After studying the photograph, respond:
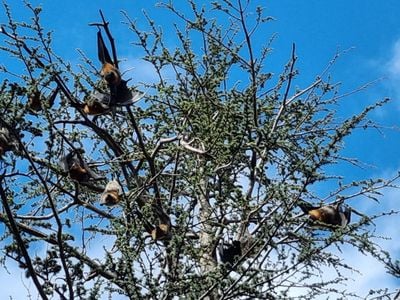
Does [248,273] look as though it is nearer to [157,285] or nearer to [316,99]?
[157,285]

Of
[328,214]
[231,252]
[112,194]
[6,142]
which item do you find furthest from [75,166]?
[328,214]

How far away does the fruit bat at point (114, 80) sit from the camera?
14.3ft

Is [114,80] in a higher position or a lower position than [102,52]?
lower

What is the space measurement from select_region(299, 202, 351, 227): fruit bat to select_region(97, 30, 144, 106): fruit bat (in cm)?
118

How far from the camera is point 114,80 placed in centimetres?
438

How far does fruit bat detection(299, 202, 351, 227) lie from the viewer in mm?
4434

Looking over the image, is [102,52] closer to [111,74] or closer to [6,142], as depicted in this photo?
[111,74]

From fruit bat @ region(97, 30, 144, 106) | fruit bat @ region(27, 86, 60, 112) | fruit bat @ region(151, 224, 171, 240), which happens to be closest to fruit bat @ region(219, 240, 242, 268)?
fruit bat @ region(151, 224, 171, 240)

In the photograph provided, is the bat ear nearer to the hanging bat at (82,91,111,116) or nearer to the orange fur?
the orange fur

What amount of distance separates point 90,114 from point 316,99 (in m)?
1.99

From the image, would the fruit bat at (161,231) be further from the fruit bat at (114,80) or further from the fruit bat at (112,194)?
the fruit bat at (114,80)

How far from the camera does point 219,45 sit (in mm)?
5965

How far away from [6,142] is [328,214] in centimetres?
188

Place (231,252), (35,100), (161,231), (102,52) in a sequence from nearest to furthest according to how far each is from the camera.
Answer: (35,100)
(102,52)
(161,231)
(231,252)
